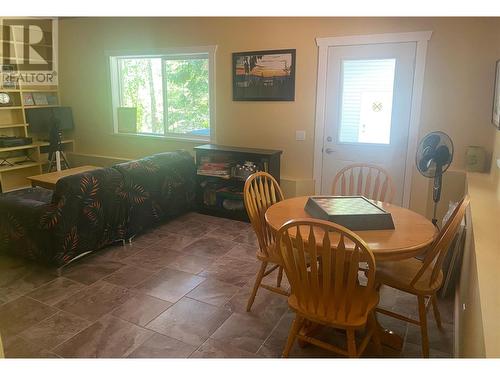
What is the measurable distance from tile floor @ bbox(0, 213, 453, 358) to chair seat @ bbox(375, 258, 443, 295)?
41 cm

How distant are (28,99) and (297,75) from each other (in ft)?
14.1

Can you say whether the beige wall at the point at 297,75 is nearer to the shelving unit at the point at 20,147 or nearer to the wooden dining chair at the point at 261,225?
the shelving unit at the point at 20,147

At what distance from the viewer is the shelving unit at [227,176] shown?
434 cm

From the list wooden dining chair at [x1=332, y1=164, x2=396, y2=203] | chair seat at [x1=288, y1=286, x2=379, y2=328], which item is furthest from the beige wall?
chair seat at [x1=288, y1=286, x2=379, y2=328]

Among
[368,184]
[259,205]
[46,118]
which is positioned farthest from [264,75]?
[46,118]

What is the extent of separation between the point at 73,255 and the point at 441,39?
3.85m

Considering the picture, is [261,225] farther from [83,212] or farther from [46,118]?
A: [46,118]

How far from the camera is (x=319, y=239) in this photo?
6.25ft

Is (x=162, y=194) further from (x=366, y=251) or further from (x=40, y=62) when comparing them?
(x=40, y=62)

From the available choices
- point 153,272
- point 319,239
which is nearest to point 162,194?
point 153,272

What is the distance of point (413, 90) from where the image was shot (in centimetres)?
372

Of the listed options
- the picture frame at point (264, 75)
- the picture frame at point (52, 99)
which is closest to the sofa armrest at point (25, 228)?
the picture frame at point (264, 75)

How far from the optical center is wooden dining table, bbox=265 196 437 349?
1.83 meters

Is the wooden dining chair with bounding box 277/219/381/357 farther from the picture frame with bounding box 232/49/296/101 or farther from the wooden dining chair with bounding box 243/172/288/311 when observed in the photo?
the picture frame with bounding box 232/49/296/101
